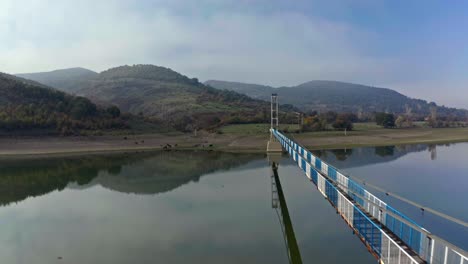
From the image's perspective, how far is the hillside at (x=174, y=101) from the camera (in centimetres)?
7444

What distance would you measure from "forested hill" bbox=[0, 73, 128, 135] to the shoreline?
3.26 metres

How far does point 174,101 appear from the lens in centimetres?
10656

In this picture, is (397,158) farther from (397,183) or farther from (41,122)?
(41,122)

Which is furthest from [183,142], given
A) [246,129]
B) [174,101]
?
[174,101]

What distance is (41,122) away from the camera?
50.8m

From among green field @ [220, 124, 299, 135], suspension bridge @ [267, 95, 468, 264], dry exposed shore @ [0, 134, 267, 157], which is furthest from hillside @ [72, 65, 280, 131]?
suspension bridge @ [267, 95, 468, 264]

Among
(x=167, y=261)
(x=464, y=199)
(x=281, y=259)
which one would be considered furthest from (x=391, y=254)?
(x=464, y=199)

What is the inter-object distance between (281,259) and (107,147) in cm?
4047

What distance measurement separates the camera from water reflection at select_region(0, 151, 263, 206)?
25.4 meters

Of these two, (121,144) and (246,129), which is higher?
(246,129)

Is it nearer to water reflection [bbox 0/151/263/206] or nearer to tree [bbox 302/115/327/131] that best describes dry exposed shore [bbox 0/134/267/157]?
water reflection [bbox 0/151/263/206]

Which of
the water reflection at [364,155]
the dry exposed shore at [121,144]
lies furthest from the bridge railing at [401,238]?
the dry exposed shore at [121,144]

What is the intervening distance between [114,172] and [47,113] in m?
30.3

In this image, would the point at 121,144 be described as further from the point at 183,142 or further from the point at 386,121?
the point at 386,121
